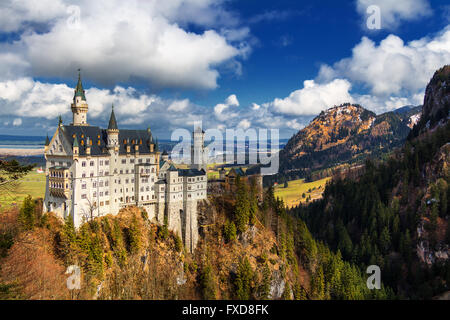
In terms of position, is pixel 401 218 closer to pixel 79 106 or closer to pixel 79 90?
pixel 79 106

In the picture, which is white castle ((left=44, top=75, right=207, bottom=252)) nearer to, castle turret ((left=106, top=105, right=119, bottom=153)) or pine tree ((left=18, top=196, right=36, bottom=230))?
castle turret ((left=106, top=105, right=119, bottom=153))

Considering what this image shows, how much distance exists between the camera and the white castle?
66.8 meters

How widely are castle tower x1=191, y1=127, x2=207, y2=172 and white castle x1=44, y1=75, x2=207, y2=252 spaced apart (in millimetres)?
268

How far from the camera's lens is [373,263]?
112500 millimetres

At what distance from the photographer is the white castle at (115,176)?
66.8 m

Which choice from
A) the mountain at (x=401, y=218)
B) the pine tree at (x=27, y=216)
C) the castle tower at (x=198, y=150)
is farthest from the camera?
the mountain at (x=401, y=218)

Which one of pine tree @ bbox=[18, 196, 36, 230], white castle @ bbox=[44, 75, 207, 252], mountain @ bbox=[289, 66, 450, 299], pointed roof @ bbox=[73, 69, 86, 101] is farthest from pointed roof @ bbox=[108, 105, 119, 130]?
mountain @ bbox=[289, 66, 450, 299]

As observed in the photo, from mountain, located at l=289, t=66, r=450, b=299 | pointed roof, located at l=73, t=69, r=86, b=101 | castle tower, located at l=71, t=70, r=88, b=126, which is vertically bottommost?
mountain, located at l=289, t=66, r=450, b=299

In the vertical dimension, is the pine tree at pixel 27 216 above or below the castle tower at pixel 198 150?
below

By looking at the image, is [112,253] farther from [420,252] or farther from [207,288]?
[420,252]

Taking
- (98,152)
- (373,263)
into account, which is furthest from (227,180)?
(373,263)

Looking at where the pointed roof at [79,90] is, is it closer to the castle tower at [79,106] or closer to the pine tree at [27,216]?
the castle tower at [79,106]

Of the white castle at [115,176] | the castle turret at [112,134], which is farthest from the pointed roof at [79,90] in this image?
the castle turret at [112,134]

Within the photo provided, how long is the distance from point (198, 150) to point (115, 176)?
23951 millimetres
